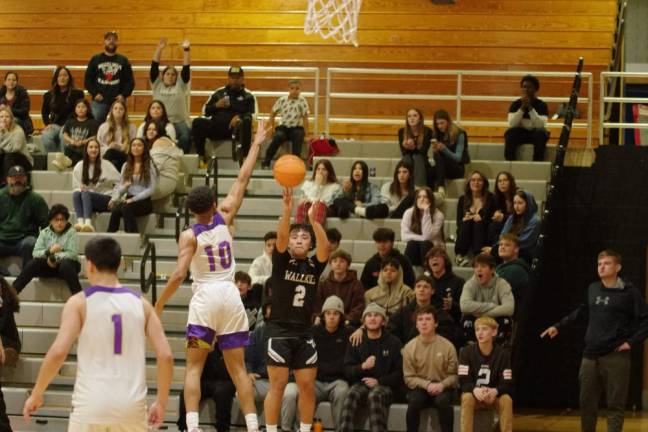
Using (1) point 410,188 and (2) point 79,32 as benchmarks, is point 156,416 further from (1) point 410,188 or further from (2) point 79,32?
(2) point 79,32

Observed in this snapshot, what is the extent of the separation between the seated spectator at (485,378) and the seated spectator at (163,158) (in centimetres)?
462

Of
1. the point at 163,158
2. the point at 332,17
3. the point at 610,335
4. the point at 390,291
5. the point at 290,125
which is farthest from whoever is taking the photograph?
the point at 332,17

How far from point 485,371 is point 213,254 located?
10.7ft

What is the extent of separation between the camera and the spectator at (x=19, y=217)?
13.5 m

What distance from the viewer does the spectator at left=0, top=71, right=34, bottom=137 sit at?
→ 51.4ft

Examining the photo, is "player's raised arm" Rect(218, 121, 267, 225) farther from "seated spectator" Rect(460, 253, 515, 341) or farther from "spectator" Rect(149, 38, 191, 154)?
"spectator" Rect(149, 38, 191, 154)

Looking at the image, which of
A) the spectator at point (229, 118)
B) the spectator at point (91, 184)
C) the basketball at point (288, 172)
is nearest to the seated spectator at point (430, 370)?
the basketball at point (288, 172)

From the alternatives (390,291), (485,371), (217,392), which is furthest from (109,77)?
(485,371)

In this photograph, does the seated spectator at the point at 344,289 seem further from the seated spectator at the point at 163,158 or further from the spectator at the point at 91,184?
the spectator at the point at 91,184

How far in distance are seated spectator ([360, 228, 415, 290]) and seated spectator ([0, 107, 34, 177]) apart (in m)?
4.52

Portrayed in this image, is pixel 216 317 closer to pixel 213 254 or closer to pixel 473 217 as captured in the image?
pixel 213 254

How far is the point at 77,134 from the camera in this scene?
15016 mm

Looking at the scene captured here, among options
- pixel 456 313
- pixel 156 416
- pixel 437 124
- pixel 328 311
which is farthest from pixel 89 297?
pixel 437 124

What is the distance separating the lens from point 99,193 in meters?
13.9
